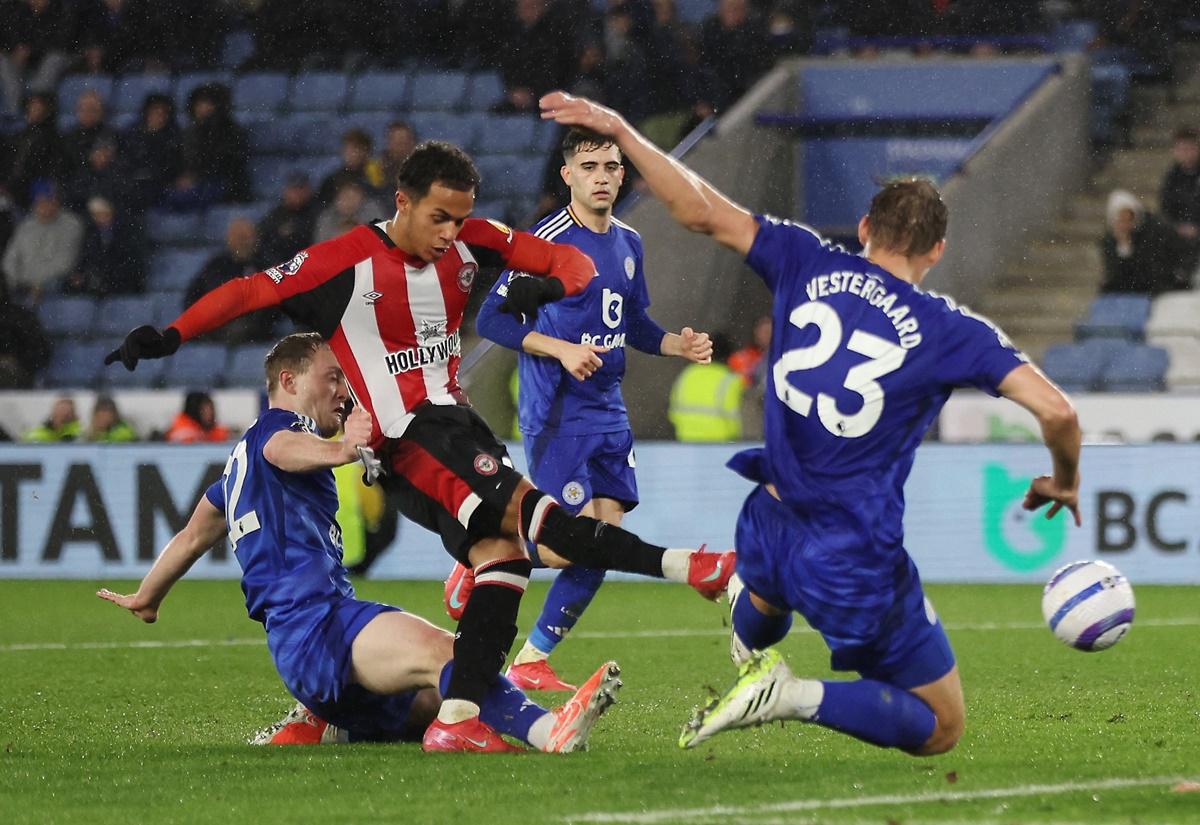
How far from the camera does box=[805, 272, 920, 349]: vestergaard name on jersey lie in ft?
16.2

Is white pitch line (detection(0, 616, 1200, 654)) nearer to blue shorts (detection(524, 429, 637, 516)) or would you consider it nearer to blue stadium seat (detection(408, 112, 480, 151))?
blue shorts (detection(524, 429, 637, 516))

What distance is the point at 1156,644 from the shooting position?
9.15 metres

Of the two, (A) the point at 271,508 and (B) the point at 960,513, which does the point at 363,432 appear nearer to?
(A) the point at 271,508

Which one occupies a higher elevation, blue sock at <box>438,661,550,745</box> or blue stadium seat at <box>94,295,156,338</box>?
blue sock at <box>438,661,550,745</box>

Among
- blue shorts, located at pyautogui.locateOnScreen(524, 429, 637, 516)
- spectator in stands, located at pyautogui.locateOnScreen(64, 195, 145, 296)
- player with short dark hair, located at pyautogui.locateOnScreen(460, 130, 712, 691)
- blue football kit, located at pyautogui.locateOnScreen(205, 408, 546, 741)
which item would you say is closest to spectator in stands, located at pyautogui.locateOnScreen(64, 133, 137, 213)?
spectator in stands, located at pyautogui.locateOnScreen(64, 195, 145, 296)

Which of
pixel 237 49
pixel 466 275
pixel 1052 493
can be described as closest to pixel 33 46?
pixel 237 49

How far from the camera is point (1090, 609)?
17.7ft

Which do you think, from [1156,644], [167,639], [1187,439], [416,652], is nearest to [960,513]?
[1187,439]

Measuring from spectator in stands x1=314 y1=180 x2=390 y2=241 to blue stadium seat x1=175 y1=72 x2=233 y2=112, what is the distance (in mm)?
3352

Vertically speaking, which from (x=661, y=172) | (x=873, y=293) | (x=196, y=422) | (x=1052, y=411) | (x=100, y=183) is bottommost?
(x=196, y=422)

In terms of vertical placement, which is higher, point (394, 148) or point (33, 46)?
point (33, 46)

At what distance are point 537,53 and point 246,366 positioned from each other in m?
3.82

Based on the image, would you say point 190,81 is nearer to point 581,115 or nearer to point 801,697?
point 581,115

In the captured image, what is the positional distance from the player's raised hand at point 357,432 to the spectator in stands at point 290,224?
1044 cm
